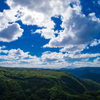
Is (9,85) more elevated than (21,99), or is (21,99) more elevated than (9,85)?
(9,85)

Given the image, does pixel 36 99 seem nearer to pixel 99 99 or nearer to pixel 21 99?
pixel 21 99

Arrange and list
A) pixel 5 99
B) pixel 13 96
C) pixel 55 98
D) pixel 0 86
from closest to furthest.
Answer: pixel 5 99 → pixel 13 96 → pixel 55 98 → pixel 0 86

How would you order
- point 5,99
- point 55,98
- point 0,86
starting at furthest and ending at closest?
point 0,86
point 55,98
point 5,99

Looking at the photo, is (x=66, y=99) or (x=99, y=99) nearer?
(x=99, y=99)

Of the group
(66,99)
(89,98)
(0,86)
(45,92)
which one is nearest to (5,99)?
(0,86)

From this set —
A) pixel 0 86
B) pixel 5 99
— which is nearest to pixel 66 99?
pixel 5 99

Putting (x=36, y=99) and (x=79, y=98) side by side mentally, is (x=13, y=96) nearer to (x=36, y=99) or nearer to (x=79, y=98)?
(x=36, y=99)

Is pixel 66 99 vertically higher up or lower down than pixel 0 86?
lower down

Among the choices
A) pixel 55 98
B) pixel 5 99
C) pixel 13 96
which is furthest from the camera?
pixel 55 98

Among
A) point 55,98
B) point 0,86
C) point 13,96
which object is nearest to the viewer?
point 13,96
